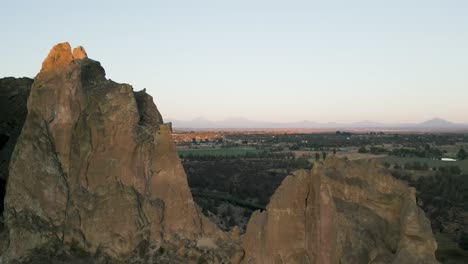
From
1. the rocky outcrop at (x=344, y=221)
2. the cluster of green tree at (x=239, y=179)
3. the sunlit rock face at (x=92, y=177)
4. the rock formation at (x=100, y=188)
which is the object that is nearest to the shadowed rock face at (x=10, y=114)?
the sunlit rock face at (x=92, y=177)

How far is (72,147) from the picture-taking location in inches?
914

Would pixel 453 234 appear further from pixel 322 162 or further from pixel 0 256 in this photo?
pixel 0 256

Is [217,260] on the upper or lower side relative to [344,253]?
lower

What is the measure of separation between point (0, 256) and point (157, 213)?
749 centimetres

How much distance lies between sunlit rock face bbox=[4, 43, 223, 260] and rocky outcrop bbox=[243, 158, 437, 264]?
5.86m

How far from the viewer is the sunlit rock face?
2167cm

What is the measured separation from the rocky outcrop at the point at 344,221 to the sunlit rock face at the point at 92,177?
5859 mm

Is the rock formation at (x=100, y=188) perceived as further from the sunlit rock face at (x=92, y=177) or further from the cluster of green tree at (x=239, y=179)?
the cluster of green tree at (x=239, y=179)

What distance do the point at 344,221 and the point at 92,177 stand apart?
12553 millimetres

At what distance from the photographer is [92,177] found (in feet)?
73.8

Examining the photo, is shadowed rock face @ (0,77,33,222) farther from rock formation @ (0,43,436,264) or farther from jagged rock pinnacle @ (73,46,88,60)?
jagged rock pinnacle @ (73,46,88,60)


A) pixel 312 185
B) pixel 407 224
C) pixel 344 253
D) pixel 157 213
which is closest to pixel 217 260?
pixel 157 213

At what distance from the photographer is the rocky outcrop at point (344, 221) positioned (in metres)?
14.1

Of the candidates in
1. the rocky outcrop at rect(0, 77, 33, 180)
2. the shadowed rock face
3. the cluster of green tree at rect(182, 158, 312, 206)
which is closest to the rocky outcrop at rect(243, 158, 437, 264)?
the shadowed rock face
